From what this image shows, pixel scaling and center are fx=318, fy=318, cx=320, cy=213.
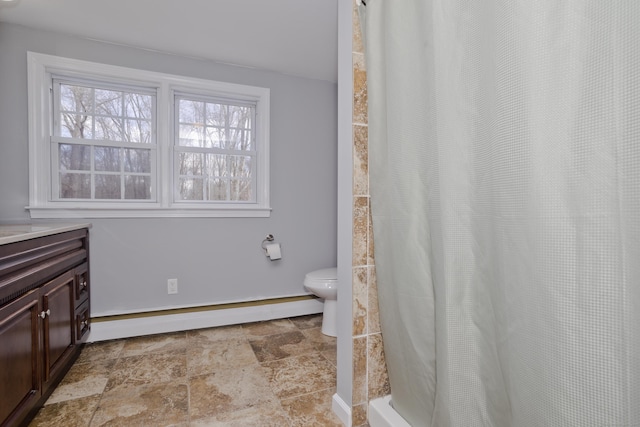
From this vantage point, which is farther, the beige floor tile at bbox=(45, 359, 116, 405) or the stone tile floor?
the beige floor tile at bbox=(45, 359, 116, 405)

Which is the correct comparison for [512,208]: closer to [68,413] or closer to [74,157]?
[68,413]

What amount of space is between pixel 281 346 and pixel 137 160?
1.83 meters

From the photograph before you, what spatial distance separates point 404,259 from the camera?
112 cm

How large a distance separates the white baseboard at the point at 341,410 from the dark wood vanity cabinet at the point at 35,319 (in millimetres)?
1240

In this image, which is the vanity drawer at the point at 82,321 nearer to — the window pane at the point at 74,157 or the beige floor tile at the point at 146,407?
the beige floor tile at the point at 146,407

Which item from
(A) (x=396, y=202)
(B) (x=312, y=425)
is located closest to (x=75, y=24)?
(A) (x=396, y=202)

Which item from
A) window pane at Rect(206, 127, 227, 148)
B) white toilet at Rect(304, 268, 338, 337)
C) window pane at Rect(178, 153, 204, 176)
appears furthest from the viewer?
window pane at Rect(206, 127, 227, 148)

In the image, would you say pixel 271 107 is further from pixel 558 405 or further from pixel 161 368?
pixel 558 405

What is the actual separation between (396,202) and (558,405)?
698 millimetres

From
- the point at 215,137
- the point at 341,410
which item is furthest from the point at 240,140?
the point at 341,410

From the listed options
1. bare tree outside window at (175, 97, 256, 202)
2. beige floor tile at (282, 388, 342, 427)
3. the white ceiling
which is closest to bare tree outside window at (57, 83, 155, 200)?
bare tree outside window at (175, 97, 256, 202)

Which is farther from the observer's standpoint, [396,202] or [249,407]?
[249,407]

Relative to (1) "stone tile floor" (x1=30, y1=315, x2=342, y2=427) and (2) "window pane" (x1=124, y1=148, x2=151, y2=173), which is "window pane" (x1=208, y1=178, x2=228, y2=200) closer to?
(2) "window pane" (x1=124, y1=148, x2=151, y2=173)

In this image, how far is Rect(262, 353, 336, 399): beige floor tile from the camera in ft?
5.57
